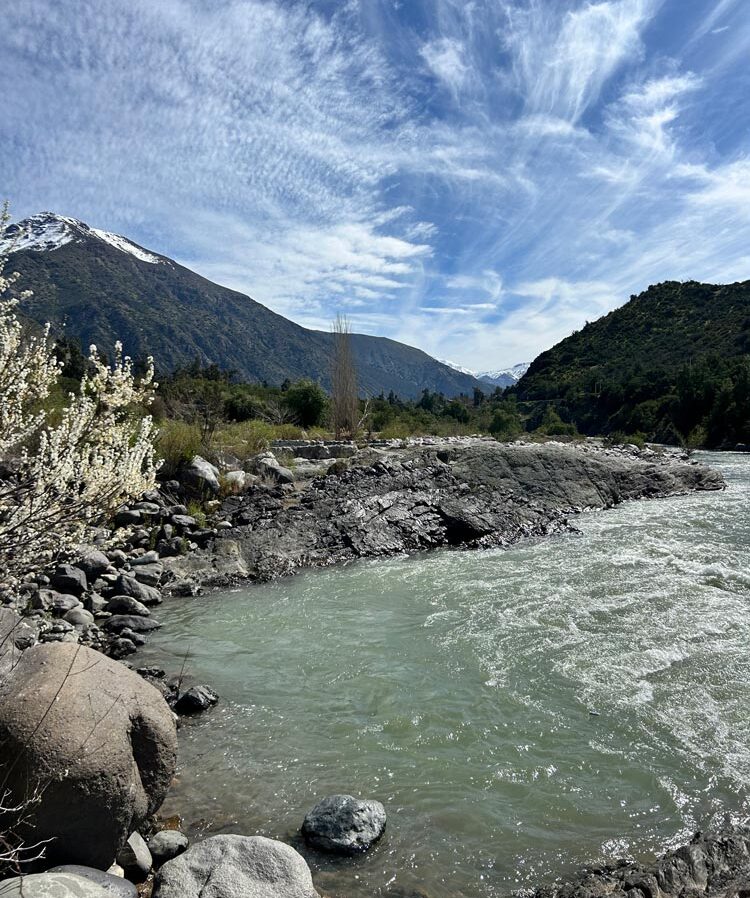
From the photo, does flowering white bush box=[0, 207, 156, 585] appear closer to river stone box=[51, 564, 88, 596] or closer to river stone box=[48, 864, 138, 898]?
river stone box=[48, 864, 138, 898]

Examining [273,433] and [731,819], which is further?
[273,433]

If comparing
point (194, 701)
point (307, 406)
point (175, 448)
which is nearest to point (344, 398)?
point (307, 406)

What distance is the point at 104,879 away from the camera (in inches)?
93.8

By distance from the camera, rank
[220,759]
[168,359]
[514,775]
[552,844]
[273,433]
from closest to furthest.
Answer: [552,844], [514,775], [220,759], [273,433], [168,359]

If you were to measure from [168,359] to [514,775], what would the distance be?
172 m

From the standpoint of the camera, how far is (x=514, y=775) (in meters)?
3.47

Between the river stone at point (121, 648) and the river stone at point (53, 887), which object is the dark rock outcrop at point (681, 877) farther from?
the river stone at point (121, 648)

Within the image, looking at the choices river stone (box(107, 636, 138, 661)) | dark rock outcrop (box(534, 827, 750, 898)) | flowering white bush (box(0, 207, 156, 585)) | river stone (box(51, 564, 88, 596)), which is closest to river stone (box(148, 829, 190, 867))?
flowering white bush (box(0, 207, 156, 585))

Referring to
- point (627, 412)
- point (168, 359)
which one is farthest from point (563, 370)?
point (168, 359)

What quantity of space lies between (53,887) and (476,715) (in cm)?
290

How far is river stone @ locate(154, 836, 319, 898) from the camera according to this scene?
2.39 meters

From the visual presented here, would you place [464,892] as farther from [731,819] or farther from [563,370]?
[563,370]

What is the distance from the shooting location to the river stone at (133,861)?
2619 millimetres

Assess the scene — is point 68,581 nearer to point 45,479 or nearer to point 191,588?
point 191,588
